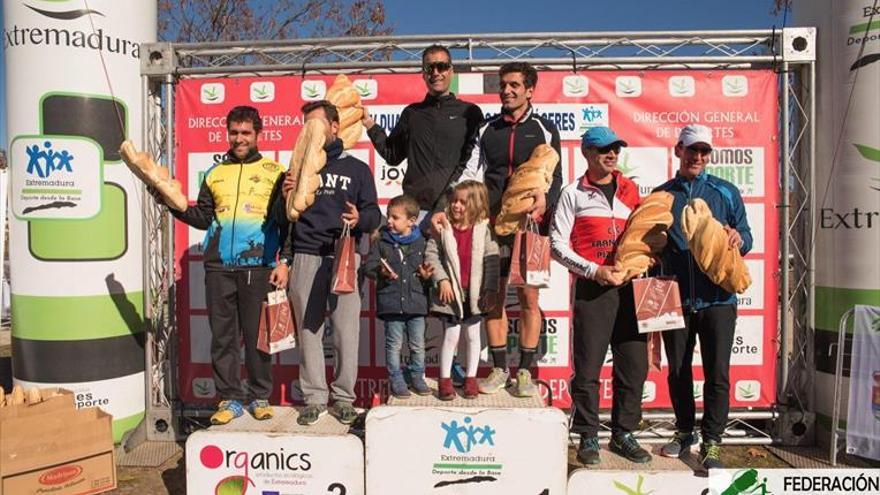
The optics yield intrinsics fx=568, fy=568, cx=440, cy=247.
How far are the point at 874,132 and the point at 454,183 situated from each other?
10.0 feet

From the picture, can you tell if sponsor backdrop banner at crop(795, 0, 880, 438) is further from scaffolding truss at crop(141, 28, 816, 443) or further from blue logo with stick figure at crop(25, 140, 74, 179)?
blue logo with stick figure at crop(25, 140, 74, 179)

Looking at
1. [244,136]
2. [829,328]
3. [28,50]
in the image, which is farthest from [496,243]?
[28,50]

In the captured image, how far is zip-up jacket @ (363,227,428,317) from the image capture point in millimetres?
3213

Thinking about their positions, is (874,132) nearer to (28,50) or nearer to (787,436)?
(787,436)

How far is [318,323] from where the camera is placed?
3.38m

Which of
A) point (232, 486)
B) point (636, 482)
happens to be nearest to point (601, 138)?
point (636, 482)

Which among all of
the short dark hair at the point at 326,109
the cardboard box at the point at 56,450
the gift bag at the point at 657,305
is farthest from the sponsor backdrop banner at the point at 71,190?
the gift bag at the point at 657,305

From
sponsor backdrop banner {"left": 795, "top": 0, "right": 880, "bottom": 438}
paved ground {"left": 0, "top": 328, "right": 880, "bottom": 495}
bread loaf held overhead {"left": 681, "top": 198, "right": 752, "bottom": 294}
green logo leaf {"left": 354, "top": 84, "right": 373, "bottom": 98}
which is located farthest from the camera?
green logo leaf {"left": 354, "top": 84, "right": 373, "bottom": 98}

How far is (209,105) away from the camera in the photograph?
4621mm

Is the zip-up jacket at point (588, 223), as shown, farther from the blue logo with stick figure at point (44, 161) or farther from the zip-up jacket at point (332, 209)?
the blue logo with stick figure at point (44, 161)

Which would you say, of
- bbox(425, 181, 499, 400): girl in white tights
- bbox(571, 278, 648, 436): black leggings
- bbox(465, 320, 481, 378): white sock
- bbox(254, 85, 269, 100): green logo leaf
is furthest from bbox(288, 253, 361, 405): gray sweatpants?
bbox(254, 85, 269, 100): green logo leaf

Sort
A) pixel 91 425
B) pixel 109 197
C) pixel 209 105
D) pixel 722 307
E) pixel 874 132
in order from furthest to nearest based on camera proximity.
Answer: pixel 209 105, pixel 109 197, pixel 874 132, pixel 91 425, pixel 722 307

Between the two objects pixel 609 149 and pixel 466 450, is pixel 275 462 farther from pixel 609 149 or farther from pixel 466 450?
pixel 609 149

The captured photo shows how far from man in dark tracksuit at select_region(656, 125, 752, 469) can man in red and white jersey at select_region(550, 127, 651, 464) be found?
24cm
